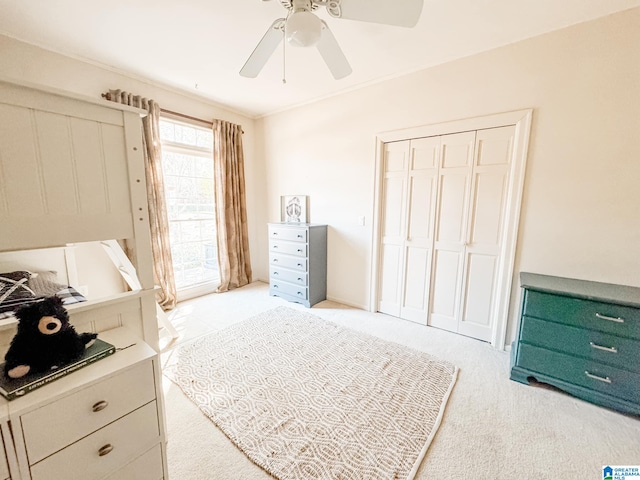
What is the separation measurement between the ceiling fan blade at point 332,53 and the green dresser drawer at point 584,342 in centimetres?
231

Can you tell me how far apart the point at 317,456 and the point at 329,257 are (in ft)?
7.80

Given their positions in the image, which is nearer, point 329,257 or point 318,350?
point 318,350

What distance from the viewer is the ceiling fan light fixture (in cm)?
133

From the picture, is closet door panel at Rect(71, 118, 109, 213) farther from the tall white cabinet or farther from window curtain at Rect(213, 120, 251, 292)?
window curtain at Rect(213, 120, 251, 292)

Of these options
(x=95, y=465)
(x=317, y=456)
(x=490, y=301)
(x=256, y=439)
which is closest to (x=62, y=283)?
(x=95, y=465)

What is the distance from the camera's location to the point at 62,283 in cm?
230

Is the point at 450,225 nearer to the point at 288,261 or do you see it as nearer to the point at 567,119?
the point at 567,119

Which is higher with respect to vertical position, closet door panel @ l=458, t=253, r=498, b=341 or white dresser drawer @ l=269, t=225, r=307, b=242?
white dresser drawer @ l=269, t=225, r=307, b=242

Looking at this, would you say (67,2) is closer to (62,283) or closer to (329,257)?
(62,283)

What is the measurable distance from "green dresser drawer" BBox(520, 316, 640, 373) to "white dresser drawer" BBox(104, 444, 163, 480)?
7.72 ft

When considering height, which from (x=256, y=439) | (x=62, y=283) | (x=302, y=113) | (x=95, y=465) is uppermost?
(x=302, y=113)

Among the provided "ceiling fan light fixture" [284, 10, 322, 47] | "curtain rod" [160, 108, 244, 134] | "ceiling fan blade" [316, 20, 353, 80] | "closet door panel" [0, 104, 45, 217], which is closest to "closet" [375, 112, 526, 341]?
"ceiling fan blade" [316, 20, 353, 80]

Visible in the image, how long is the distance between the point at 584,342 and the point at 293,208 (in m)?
3.25

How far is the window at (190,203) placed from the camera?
10.7ft
